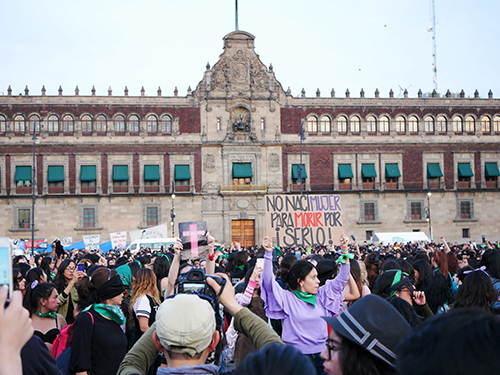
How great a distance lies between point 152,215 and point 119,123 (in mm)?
7385

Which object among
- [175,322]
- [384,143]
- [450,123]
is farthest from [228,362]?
[450,123]

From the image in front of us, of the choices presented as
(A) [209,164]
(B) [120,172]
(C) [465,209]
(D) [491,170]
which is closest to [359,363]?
(A) [209,164]

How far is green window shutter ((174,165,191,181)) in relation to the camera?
38969 millimetres

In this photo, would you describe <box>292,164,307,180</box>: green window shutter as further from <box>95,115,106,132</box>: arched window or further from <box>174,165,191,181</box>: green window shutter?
<box>95,115,106,132</box>: arched window

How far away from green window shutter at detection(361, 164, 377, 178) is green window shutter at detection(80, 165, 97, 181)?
66.5 feet

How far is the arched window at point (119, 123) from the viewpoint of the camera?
39.4 m

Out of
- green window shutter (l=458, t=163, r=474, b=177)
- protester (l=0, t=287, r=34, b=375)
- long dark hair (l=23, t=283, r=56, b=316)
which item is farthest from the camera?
green window shutter (l=458, t=163, r=474, b=177)

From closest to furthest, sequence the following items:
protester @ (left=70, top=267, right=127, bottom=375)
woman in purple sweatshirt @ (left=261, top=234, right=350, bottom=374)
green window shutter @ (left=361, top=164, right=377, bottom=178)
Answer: protester @ (left=70, top=267, right=127, bottom=375) < woman in purple sweatshirt @ (left=261, top=234, right=350, bottom=374) < green window shutter @ (left=361, top=164, right=377, bottom=178)

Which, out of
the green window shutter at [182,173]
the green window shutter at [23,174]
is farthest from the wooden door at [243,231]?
the green window shutter at [23,174]

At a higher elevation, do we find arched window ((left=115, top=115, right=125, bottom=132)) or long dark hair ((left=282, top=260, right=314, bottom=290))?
arched window ((left=115, top=115, right=125, bottom=132))

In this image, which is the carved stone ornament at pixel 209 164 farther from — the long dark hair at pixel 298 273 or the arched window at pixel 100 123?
the long dark hair at pixel 298 273

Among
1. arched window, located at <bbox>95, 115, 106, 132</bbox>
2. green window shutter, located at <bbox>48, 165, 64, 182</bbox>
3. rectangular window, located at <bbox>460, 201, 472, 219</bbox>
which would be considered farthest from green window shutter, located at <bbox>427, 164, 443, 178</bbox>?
green window shutter, located at <bbox>48, 165, 64, 182</bbox>

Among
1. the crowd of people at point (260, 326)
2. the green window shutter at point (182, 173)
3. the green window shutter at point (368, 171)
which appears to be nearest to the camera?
the crowd of people at point (260, 326)

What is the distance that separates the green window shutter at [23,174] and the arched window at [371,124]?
25.8 m
